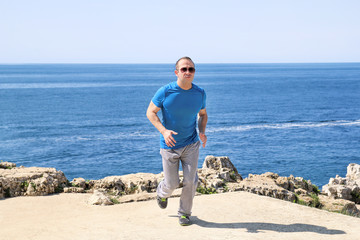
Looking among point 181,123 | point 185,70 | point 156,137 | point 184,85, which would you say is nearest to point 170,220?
point 181,123

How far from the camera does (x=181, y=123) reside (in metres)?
6.54

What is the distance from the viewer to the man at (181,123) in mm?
6410

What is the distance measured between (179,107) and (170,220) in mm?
1965

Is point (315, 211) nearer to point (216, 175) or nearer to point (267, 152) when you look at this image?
point (216, 175)

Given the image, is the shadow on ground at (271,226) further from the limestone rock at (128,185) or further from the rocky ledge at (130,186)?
the limestone rock at (128,185)

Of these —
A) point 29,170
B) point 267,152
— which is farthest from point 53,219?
point 267,152

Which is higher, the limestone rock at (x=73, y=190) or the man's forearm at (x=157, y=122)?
the man's forearm at (x=157, y=122)

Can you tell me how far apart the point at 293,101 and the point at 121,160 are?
176 ft

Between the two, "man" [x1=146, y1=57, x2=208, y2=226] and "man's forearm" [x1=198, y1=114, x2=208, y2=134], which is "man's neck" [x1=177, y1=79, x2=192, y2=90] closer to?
"man" [x1=146, y1=57, x2=208, y2=226]

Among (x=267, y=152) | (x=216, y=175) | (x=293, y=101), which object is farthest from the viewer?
(x=293, y=101)

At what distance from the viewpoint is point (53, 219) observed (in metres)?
7.36

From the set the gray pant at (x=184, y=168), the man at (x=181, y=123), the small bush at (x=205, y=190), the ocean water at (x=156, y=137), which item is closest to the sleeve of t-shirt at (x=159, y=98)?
the man at (x=181, y=123)

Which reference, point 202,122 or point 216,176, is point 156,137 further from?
point 202,122

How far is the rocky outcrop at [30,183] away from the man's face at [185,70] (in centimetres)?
415
